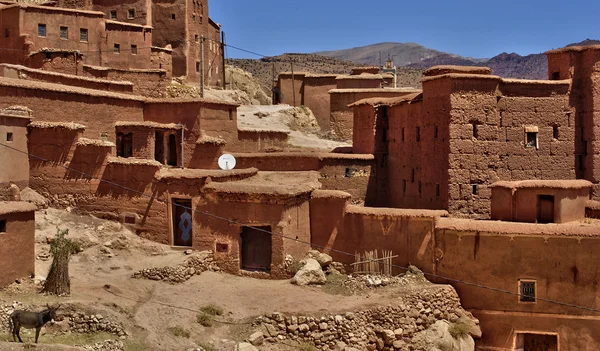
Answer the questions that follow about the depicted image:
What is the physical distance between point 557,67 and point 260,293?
12.4 m

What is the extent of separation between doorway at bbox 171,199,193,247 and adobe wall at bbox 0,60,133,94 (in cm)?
753

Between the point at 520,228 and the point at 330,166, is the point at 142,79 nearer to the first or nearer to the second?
the point at 330,166

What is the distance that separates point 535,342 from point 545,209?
3.64 metres

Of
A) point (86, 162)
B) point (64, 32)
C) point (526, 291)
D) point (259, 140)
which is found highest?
point (64, 32)

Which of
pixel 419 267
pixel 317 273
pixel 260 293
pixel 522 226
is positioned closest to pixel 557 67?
pixel 522 226

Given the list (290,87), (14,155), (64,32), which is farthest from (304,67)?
(14,155)

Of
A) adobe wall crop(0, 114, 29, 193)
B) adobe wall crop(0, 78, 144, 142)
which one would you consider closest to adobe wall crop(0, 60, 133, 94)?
adobe wall crop(0, 78, 144, 142)

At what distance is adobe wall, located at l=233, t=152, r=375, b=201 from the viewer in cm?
2338

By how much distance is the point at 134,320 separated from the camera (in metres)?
14.1

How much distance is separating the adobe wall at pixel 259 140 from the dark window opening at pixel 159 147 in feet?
10.3

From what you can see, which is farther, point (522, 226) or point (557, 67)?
point (557, 67)

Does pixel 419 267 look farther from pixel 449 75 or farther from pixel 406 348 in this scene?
pixel 449 75

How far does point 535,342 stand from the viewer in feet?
56.8

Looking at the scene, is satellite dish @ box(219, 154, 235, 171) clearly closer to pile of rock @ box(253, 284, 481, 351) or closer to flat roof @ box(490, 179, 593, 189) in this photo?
pile of rock @ box(253, 284, 481, 351)
